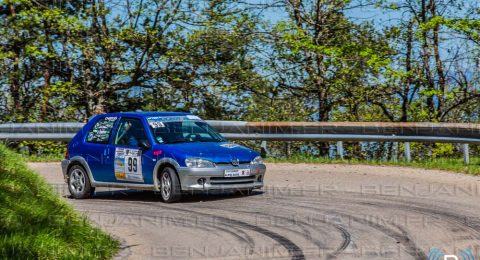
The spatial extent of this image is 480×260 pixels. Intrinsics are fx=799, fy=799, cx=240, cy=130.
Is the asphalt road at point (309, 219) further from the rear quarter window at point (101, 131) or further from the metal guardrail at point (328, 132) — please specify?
the metal guardrail at point (328, 132)

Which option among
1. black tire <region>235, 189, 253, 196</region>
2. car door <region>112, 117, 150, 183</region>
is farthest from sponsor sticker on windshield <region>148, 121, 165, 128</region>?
black tire <region>235, 189, 253, 196</region>

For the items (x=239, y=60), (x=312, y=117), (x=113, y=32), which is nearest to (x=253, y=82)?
(x=239, y=60)

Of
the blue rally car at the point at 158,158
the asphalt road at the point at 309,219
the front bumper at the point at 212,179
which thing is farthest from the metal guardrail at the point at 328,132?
the front bumper at the point at 212,179

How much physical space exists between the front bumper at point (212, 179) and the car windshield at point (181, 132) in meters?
0.94

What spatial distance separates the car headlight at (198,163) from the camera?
1199cm

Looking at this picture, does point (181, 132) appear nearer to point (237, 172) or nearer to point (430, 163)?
point (237, 172)

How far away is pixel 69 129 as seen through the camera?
2047cm

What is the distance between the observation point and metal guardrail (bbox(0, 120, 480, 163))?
1686 centimetres

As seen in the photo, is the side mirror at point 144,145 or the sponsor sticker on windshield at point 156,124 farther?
the sponsor sticker on windshield at point 156,124

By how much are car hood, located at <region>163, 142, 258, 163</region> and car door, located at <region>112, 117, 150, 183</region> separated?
578 millimetres

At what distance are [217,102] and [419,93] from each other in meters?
6.13

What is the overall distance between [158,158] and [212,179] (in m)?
0.91

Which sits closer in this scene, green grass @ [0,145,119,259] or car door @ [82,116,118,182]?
green grass @ [0,145,119,259]

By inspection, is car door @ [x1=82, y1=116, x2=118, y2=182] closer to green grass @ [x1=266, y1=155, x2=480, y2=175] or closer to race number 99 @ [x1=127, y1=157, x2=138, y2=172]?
race number 99 @ [x1=127, y1=157, x2=138, y2=172]
